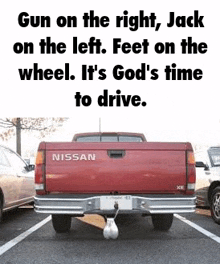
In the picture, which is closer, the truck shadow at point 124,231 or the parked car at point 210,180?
the truck shadow at point 124,231

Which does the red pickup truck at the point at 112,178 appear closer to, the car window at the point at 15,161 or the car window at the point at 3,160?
the car window at the point at 3,160

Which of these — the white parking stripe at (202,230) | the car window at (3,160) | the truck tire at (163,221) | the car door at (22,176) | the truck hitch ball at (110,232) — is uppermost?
the car window at (3,160)

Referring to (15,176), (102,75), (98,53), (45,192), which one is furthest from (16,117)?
(45,192)

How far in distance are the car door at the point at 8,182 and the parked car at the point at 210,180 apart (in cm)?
374

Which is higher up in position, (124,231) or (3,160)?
(3,160)

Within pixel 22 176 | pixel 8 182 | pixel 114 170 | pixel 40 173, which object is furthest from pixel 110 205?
pixel 22 176

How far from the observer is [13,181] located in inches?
372

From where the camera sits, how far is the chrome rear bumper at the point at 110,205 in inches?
250

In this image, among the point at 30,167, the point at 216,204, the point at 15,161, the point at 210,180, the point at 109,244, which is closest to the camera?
the point at 109,244

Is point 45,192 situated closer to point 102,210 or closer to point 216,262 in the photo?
point 102,210

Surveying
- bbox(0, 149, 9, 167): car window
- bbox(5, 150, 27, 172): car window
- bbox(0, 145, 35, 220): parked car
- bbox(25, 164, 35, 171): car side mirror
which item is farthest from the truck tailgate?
bbox(25, 164, 35, 171): car side mirror

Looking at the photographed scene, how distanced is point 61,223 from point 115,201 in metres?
1.71

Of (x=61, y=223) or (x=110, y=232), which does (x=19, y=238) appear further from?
(x=110, y=232)

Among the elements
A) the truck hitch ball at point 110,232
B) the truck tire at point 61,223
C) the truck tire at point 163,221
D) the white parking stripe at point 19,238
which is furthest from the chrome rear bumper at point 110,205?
the truck tire at point 163,221
